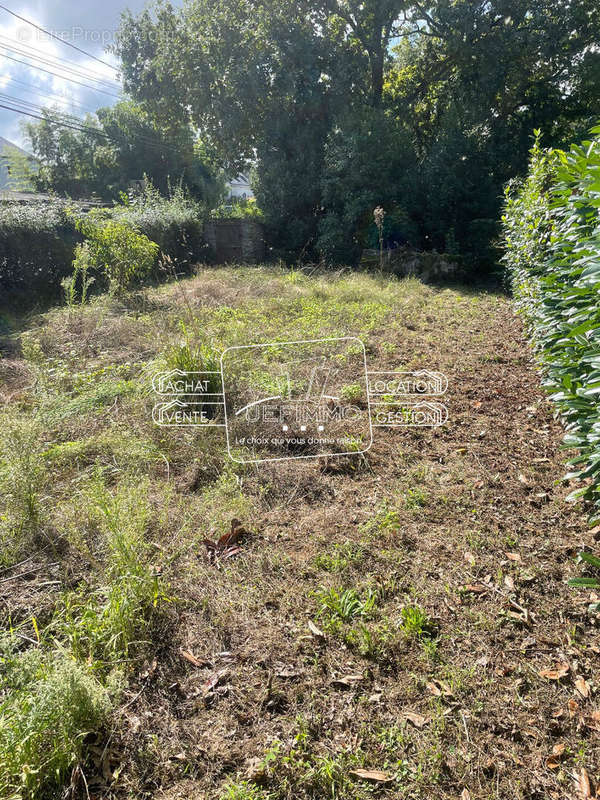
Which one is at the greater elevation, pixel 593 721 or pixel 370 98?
pixel 370 98

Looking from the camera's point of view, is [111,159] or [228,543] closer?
[228,543]

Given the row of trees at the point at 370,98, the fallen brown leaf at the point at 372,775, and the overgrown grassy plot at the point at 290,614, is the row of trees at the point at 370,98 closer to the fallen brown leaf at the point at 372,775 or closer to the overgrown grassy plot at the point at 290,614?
the overgrown grassy plot at the point at 290,614

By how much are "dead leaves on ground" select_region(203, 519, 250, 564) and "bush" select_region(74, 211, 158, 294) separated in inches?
225

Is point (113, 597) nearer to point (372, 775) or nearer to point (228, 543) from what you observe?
point (228, 543)

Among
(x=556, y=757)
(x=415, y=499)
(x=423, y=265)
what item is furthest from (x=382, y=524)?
(x=423, y=265)

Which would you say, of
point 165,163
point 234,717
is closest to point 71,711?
point 234,717

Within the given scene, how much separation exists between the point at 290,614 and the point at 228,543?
1.81 ft

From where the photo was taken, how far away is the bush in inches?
266

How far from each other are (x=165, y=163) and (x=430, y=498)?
25.5 meters

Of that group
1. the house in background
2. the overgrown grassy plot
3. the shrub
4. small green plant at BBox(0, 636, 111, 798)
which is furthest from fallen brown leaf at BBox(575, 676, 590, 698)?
the house in background

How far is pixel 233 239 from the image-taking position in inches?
478

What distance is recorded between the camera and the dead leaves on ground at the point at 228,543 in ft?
7.09

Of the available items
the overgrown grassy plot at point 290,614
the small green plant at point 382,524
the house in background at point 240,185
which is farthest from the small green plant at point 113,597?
the house in background at point 240,185

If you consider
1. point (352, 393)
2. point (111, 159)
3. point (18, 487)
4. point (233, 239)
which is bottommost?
point (18, 487)
